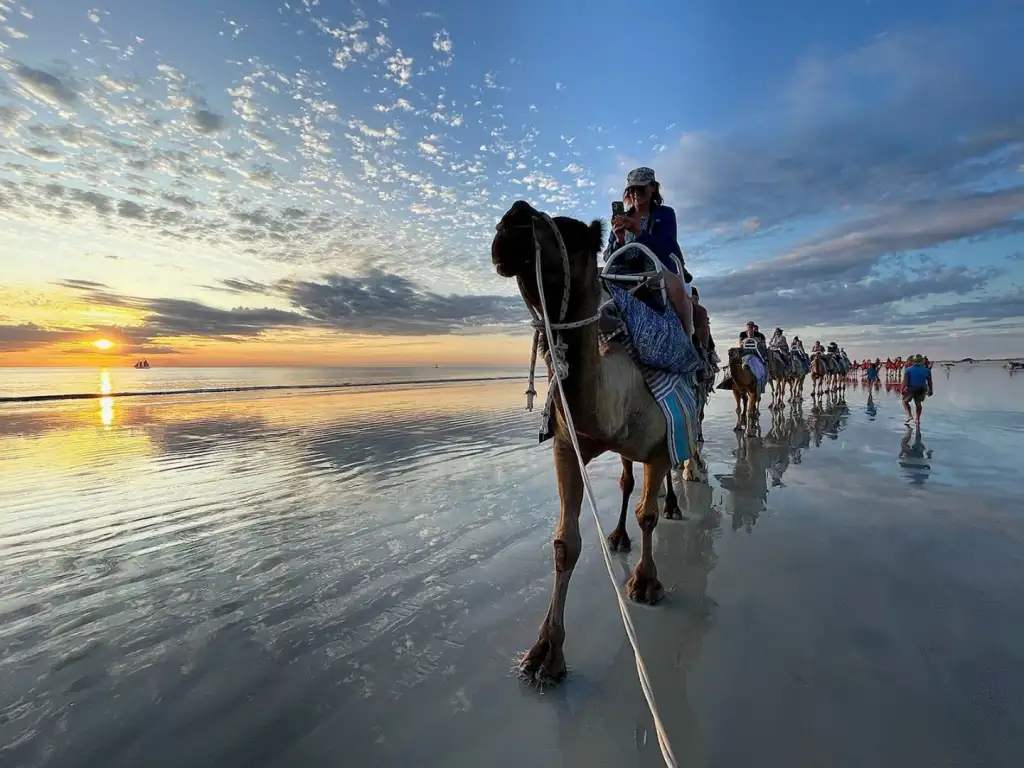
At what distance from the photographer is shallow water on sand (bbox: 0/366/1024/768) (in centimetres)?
241

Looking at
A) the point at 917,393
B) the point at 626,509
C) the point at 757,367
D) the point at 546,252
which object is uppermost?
the point at 546,252

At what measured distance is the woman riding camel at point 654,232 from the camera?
3.97 m

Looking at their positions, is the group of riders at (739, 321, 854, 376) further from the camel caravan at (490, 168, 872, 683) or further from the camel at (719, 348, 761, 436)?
the camel caravan at (490, 168, 872, 683)

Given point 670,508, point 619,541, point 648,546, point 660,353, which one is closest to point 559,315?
point 660,353

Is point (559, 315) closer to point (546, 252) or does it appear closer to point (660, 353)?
point (546, 252)

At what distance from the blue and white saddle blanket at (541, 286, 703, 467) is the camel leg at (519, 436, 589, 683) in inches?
9.9

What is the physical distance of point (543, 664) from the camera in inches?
113

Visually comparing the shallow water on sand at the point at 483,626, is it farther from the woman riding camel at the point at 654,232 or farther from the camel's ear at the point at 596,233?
the camel's ear at the point at 596,233

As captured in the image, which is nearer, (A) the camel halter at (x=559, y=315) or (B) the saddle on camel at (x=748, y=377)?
(A) the camel halter at (x=559, y=315)

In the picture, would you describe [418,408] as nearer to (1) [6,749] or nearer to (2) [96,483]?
(2) [96,483]

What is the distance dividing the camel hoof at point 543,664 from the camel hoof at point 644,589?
1.10m

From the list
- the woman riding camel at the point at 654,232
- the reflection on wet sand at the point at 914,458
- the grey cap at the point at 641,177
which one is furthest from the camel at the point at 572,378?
the reflection on wet sand at the point at 914,458

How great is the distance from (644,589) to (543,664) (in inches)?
51.7

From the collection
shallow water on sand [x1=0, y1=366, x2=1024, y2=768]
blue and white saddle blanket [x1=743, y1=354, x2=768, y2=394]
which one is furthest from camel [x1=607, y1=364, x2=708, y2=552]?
blue and white saddle blanket [x1=743, y1=354, x2=768, y2=394]
